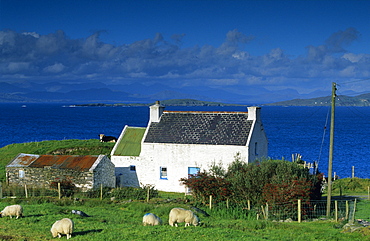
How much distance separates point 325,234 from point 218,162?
58.9 feet

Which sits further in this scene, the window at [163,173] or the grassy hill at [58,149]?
the grassy hill at [58,149]

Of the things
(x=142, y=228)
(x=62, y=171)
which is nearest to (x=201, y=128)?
(x=62, y=171)

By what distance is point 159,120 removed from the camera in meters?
43.6

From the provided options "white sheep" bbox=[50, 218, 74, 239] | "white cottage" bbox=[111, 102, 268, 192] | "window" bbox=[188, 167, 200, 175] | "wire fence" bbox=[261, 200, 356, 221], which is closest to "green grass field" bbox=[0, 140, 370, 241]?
"white sheep" bbox=[50, 218, 74, 239]

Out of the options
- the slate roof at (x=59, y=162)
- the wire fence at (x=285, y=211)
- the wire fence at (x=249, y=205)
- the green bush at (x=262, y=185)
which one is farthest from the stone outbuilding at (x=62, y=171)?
the wire fence at (x=285, y=211)

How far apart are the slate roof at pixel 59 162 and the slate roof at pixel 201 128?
241 inches

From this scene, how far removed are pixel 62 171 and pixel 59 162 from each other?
4.76ft

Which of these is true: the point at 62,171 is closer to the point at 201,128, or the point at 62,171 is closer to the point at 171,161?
the point at 171,161

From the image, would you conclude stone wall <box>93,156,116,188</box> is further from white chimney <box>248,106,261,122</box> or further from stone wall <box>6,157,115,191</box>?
white chimney <box>248,106,261,122</box>

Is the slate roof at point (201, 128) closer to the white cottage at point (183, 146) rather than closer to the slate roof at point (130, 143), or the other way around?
the white cottage at point (183, 146)

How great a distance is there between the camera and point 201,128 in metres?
41.5

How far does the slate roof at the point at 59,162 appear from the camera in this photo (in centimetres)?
3803

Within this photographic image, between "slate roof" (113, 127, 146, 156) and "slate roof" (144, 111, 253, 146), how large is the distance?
6.27ft

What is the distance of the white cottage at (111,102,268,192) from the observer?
3912cm
